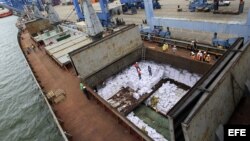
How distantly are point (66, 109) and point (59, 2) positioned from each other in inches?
3196

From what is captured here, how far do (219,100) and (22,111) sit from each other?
677 inches

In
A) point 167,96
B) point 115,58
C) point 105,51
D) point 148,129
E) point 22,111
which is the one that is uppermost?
point 105,51

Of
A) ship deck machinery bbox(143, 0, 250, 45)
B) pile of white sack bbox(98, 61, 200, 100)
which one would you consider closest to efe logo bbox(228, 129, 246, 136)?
pile of white sack bbox(98, 61, 200, 100)

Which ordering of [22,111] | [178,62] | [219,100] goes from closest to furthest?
1. [219,100]
2. [178,62]
3. [22,111]

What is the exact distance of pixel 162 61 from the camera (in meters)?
17.2

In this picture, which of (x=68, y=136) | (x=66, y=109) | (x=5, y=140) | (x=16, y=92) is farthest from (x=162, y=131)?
(x=16, y=92)

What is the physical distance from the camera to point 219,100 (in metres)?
7.77

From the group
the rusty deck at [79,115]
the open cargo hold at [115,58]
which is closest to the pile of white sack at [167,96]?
the open cargo hold at [115,58]

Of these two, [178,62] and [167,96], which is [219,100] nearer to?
[167,96]

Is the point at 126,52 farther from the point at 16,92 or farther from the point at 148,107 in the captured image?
the point at 16,92

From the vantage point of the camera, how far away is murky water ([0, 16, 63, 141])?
15.1 meters

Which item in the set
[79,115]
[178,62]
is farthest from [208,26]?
[79,115]

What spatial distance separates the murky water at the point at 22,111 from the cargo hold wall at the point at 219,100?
10.6m

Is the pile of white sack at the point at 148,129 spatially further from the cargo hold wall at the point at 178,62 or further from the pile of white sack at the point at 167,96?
the cargo hold wall at the point at 178,62
